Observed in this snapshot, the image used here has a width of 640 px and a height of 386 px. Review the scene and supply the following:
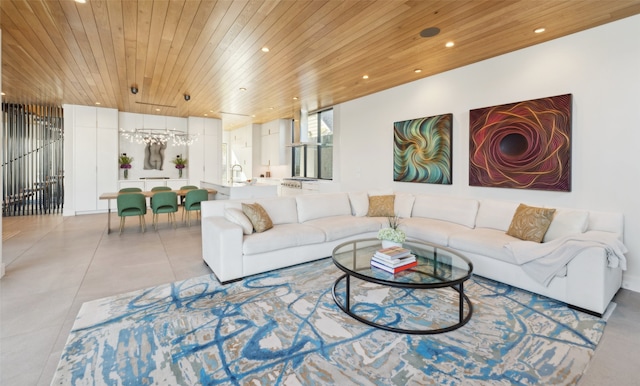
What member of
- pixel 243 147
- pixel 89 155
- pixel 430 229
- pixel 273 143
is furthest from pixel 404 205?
pixel 89 155

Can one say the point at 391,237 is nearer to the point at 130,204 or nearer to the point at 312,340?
the point at 312,340

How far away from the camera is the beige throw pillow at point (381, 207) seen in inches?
179

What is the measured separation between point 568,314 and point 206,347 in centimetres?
294

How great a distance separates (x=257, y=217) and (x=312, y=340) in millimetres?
1771

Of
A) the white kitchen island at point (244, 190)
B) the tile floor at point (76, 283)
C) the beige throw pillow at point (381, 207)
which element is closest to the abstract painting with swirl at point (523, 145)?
the beige throw pillow at point (381, 207)

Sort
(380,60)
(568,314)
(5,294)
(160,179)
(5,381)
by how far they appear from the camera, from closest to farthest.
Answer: (5,381)
(568,314)
(5,294)
(380,60)
(160,179)

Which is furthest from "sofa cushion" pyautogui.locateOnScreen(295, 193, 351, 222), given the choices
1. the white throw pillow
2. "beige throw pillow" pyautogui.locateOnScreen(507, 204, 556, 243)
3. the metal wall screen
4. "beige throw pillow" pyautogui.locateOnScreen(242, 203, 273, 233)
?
the metal wall screen

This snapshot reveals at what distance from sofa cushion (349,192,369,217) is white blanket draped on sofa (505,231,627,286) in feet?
6.97

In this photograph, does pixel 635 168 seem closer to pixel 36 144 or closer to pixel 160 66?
pixel 160 66

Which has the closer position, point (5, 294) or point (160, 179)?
point (5, 294)

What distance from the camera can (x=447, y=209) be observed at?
417 cm

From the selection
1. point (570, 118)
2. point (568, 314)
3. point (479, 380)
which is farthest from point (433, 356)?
point (570, 118)

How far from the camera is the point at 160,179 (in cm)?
848

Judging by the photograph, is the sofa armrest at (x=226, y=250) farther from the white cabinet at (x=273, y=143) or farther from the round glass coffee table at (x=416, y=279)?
the white cabinet at (x=273, y=143)
